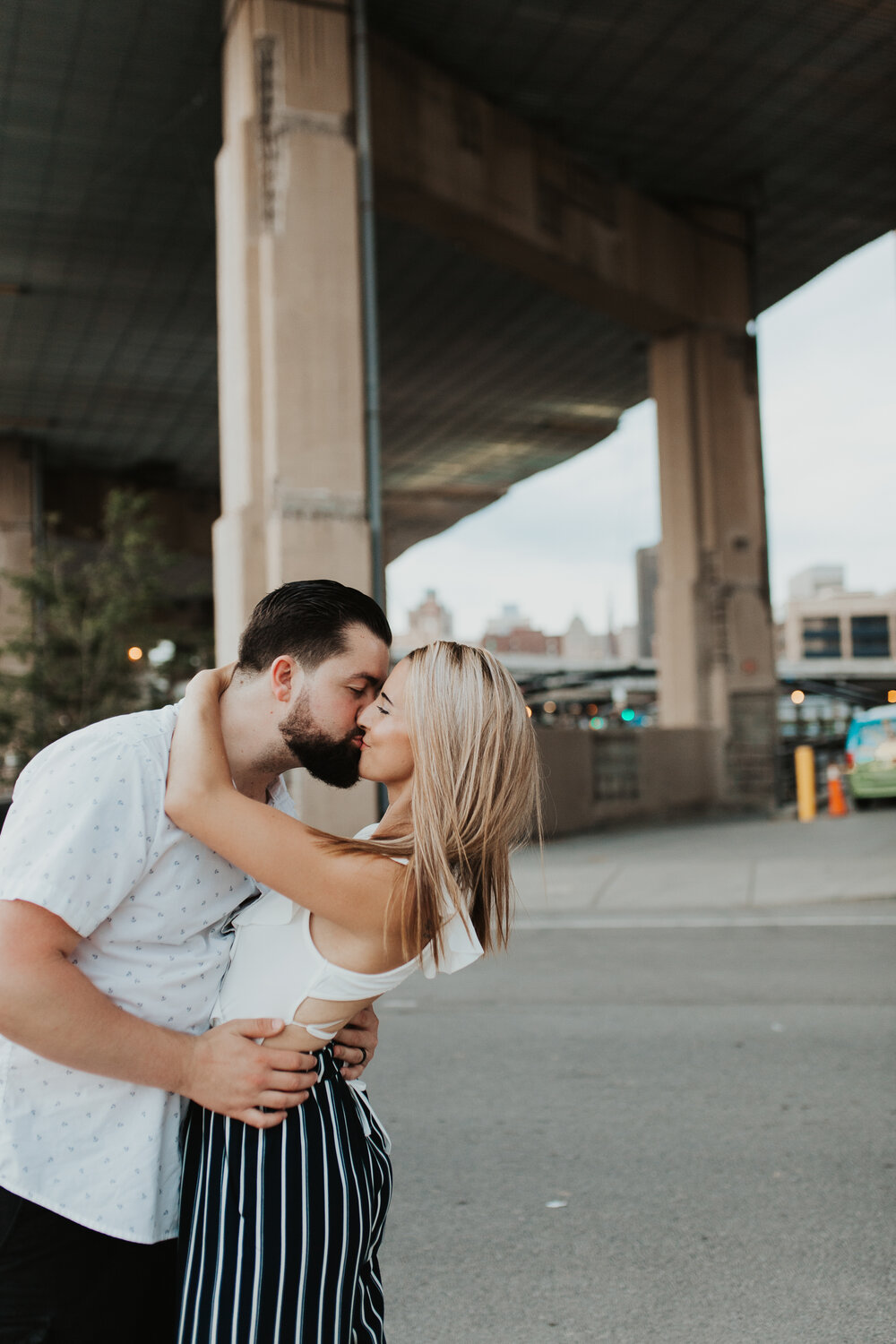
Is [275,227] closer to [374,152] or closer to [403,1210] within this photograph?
[374,152]

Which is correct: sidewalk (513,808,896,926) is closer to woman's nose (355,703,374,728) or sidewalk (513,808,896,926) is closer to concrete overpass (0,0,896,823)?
concrete overpass (0,0,896,823)

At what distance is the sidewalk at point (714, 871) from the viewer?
11.5m

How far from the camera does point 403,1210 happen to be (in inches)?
159

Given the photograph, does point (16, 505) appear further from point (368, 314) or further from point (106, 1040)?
point (106, 1040)

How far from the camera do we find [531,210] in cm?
1980

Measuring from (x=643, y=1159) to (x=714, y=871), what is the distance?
8.99 metres

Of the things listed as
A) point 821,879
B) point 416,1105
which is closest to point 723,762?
point 821,879

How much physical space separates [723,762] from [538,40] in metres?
13.2

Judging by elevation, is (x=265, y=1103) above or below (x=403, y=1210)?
above

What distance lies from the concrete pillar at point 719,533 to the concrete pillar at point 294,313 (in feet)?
35.9

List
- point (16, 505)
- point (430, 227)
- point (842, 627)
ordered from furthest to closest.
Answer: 1. point (842, 627)
2. point (16, 505)
3. point (430, 227)

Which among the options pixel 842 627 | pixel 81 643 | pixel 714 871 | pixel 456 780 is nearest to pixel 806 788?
pixel 714 871

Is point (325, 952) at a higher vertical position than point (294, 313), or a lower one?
lower

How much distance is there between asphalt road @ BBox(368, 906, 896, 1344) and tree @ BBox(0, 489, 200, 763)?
1164cm
